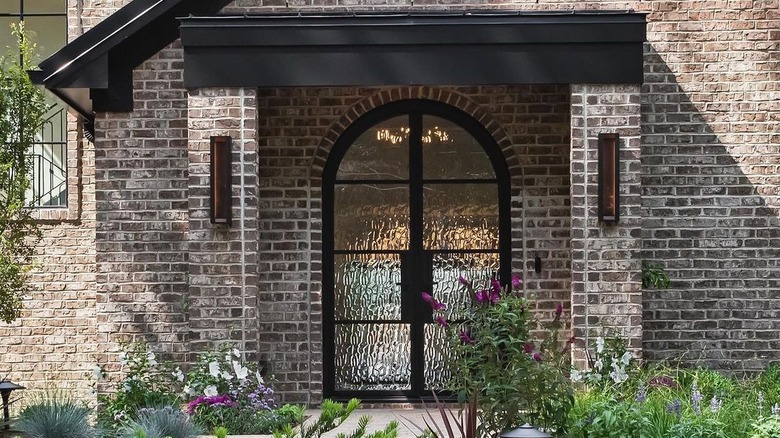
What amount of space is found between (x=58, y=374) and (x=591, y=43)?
6.36 m

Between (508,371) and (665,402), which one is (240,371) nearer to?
(508,371)

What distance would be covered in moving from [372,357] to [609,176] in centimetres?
262

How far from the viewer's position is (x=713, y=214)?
968 centimetres

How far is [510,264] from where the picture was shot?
982 centimetres

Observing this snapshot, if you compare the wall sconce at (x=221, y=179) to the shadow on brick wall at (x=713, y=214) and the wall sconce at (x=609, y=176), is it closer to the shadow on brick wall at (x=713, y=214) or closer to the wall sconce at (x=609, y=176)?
the wall sconce at (x=609, y=176)

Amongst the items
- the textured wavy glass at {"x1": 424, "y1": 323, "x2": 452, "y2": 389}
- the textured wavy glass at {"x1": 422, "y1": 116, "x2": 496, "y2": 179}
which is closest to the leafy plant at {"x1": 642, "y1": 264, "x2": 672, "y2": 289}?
the textured wavy glass at {"x1": 422, "y1": 116, "x2": 496, "y2": 179}

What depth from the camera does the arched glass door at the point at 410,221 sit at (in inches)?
386

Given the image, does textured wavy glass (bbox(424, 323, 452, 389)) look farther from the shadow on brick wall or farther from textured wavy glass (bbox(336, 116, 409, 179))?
the shadow on brick wall

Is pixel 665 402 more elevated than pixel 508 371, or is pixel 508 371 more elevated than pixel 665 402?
pixel 508 371

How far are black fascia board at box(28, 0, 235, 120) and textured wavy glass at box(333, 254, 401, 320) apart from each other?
2.28 metres

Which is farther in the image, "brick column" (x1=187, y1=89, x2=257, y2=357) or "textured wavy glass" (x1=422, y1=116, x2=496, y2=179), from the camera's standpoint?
"textured wavy glass" (x1=422, y1=116, x2=496, y2=179)

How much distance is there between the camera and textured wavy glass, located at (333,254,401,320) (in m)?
9.85

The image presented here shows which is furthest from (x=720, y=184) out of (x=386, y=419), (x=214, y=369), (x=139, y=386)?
(x=139, y=386)

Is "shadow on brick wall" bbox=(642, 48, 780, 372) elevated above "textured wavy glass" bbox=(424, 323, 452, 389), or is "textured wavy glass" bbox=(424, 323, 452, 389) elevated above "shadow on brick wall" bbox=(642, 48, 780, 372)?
"shadow on brick wall" bbox=(642, 48, 780, 372)
